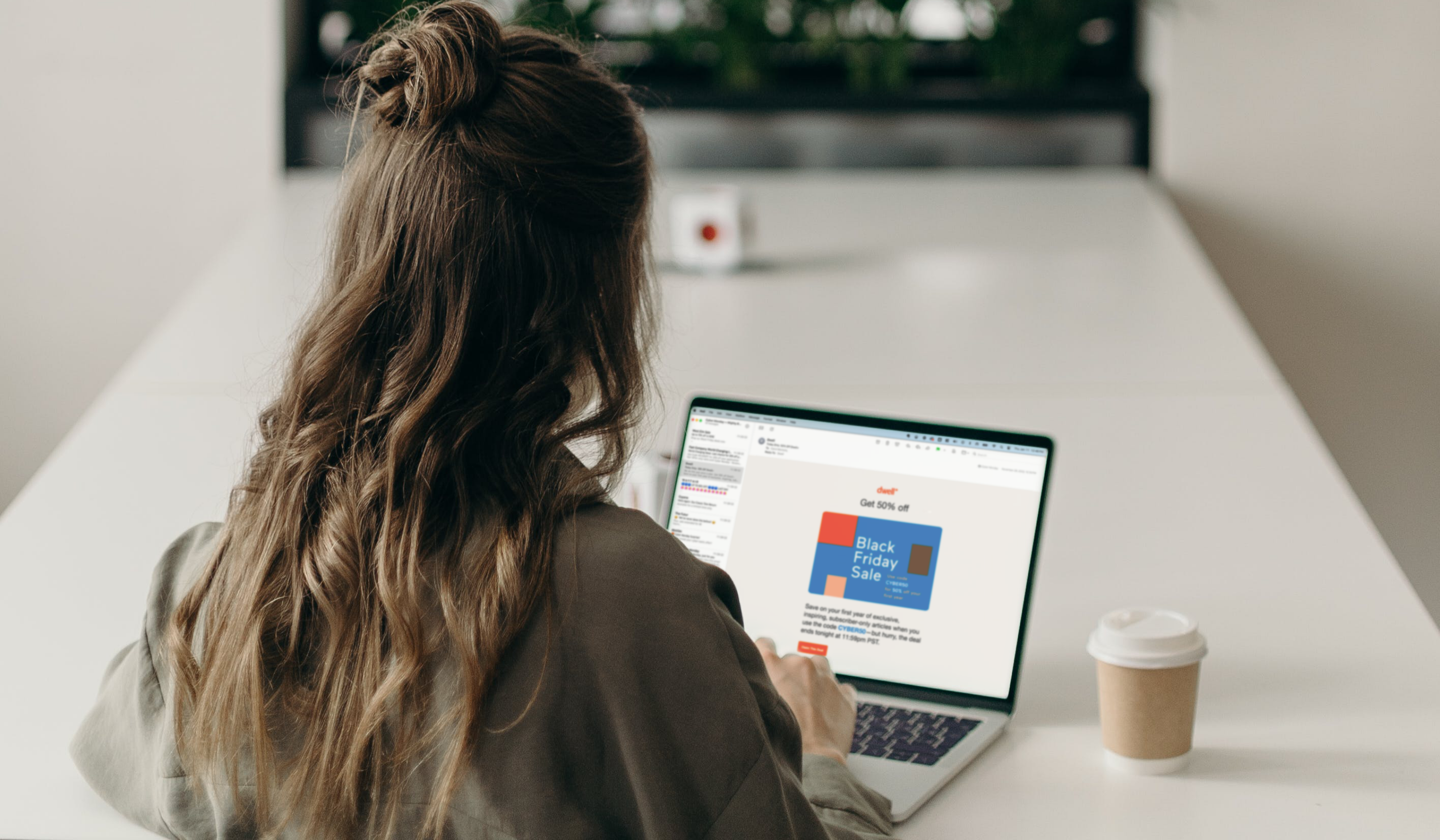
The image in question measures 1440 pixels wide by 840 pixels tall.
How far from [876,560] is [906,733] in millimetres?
139

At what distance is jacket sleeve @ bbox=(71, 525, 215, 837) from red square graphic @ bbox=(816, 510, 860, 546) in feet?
1.50

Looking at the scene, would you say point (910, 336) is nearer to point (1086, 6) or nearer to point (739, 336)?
point (739, 336)

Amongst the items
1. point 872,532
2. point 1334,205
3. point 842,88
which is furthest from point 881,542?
point 842,88

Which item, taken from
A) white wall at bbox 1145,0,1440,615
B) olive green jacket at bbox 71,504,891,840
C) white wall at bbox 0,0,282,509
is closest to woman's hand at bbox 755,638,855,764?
olive green jacket at bbox 71,504,891,840

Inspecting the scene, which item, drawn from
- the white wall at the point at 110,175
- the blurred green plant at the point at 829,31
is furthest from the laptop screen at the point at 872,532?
the white wall at the point at 110,175

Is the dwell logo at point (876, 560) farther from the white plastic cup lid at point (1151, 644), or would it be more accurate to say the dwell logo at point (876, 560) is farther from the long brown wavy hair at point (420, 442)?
the long brown wavy hair at point (420, 442)

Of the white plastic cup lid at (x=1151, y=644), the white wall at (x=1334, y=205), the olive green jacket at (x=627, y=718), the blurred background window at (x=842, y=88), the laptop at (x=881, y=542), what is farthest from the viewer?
the blurred background window at (x=842, y=88)

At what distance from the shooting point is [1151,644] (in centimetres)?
89

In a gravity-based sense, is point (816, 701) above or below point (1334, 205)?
below

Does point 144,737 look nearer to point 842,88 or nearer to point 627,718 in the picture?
point 627,718

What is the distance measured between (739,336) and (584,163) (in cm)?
112

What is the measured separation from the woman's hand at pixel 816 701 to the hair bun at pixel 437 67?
1.40ft

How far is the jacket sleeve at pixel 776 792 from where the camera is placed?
0.71 m

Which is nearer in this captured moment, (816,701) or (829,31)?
(816,701)
